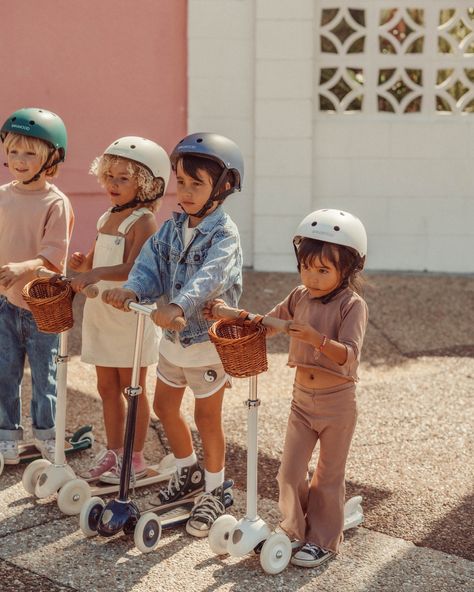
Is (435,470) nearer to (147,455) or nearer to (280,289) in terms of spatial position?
(147,455)

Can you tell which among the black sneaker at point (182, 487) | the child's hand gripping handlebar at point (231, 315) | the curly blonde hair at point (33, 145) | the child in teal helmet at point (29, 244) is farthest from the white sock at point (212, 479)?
the curly blonde hair at point (33, 145)

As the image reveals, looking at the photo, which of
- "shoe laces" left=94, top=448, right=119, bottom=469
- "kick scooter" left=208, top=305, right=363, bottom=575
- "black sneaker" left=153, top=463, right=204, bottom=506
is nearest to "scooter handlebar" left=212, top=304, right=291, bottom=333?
"kick scooter" left=208, top=305, right=363, bottom=575

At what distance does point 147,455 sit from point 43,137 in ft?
5.20

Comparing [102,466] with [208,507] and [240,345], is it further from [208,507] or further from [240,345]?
[240,345]

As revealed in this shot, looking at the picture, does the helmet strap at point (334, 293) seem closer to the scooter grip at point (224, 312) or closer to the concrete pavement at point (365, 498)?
the scooter grip at point (224, 312)

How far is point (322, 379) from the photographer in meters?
3.96

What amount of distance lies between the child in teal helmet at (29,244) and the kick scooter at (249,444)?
49.1 inches

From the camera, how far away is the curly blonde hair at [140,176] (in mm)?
4645

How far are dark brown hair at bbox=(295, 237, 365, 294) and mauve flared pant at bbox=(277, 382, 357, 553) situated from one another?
0.41 m

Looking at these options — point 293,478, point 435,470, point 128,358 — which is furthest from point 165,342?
point 435,470

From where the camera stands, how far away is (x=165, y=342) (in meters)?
4.39

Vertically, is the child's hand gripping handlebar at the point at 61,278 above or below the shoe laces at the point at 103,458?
above

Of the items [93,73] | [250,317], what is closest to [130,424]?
Answer: [250,317]

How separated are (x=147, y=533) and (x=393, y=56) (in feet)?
20.1
